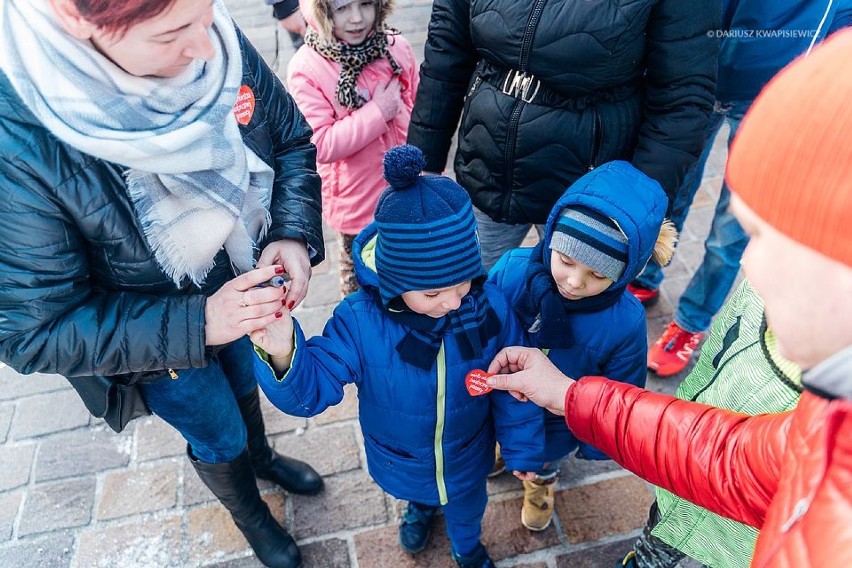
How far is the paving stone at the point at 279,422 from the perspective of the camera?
2891mm

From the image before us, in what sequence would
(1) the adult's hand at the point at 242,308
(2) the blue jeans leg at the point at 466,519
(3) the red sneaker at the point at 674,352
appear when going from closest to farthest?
(1) the adult's hand at the point at 242,308 < (2) the blue jeans leg at the point at 466,519 < (3) the red sneaker at the point at 674,352

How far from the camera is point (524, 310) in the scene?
1.99 metres

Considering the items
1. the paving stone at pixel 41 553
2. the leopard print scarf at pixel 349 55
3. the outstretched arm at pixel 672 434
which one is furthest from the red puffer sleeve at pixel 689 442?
the paving stone at pixel 41 553

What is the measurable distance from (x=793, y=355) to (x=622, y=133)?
142 centimetres

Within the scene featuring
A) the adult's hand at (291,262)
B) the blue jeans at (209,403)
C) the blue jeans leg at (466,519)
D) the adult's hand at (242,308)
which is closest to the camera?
the adult's hand at (242,308)

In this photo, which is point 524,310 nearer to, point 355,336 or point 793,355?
point 355,336

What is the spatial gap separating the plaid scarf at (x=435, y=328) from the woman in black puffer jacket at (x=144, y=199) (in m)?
0.29

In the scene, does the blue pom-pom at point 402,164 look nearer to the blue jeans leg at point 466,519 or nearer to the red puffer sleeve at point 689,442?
the red puffer sleeve at point 689,442

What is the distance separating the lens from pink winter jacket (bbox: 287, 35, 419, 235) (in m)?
2.61

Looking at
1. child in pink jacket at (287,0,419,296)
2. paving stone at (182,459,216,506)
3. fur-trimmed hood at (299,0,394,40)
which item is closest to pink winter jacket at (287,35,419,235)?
child in pink jacket at (287,0,419,296)

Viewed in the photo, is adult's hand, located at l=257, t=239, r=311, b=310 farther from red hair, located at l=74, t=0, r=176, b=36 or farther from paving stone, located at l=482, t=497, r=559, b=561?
paving stone, located at l=482, t=497, r=559, b=561

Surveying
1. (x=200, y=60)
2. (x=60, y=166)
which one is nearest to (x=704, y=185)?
(x=200, y=60)

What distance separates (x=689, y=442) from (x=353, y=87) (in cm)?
186

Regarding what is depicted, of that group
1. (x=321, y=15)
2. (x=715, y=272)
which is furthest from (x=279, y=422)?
(x=715, y=272)
